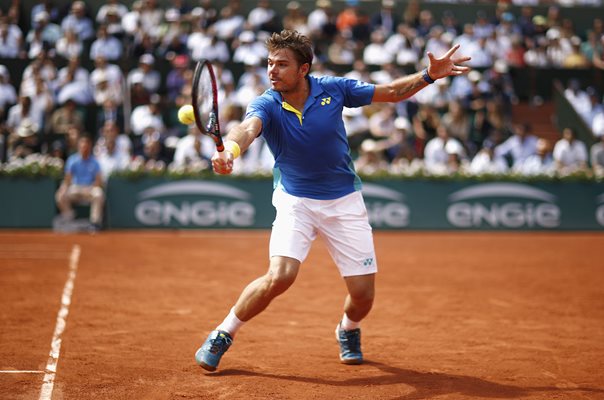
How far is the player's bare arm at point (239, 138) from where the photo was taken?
480cm

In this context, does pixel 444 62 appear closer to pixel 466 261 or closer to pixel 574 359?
pixel 574 359

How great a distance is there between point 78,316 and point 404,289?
3738 mm

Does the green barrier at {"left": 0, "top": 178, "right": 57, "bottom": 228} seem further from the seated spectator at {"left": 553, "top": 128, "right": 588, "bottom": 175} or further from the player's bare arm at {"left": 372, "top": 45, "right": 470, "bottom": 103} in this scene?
the player's bare arm at {"left": 372, "top": 45, "right": 470, "bottom": 103}

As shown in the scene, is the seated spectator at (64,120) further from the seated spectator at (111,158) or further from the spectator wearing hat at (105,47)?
the spectator wearing hat at (105,47)

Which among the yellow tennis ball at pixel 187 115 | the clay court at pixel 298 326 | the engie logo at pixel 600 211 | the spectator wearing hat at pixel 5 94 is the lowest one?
the clay court at pixel 298 326

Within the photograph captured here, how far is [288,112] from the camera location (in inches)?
229

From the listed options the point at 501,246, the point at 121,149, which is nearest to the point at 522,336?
the point at 501,246

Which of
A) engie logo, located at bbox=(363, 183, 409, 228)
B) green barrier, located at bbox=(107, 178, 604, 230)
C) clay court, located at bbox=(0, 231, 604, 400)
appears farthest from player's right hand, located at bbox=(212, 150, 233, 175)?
engie logo, located at bbox=(363, 183, 409, 228)

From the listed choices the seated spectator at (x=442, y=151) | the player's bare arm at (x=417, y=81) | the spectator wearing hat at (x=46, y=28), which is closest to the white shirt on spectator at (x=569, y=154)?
the seated spectator at (x=442, y=151)

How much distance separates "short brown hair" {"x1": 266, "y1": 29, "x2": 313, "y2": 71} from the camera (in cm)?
571

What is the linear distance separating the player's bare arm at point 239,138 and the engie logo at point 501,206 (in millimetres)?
12066

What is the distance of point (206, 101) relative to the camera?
5688 mm

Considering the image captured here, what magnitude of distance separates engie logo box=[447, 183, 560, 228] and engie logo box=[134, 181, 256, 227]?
4042mm

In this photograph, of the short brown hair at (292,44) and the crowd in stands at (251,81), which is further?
the crowd in stands at (251,81)
